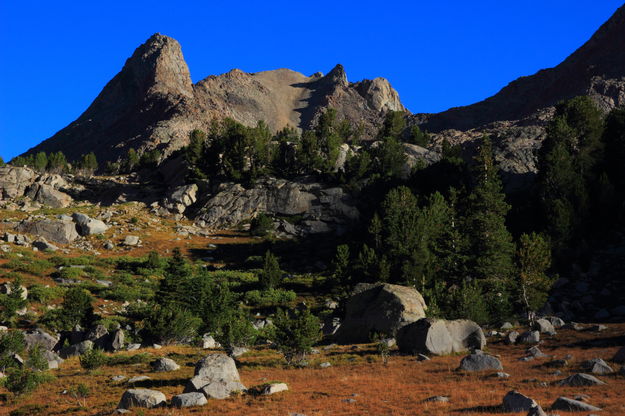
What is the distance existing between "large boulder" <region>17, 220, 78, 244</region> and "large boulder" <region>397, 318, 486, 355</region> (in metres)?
54.5

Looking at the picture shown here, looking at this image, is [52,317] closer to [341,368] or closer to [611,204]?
[341,368]

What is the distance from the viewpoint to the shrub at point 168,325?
1337 inches

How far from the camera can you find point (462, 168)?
257 feet

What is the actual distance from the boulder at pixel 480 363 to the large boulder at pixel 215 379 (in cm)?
1104

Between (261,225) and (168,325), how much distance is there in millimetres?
43227

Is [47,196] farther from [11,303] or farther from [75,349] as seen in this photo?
[75,349]

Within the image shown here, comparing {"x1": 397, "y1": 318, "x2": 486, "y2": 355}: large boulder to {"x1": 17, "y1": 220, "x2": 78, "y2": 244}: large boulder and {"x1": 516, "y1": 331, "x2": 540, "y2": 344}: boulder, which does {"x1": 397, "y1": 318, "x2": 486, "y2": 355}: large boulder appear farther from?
{"x1": 17, "y1": 220, "x2": 78, "y2": 244}: large boulder

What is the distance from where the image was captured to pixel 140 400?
16547 millimetres

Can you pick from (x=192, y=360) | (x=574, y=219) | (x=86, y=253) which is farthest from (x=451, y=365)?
(x=86, y=253)

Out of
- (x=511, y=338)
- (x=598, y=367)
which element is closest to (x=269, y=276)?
(x=511, y=338)

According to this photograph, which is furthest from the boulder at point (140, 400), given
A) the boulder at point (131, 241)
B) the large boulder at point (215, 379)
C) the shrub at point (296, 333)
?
the boulder at point (131, 241)

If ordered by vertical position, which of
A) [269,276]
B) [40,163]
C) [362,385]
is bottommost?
[362,385]

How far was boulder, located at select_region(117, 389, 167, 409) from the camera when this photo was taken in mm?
16516

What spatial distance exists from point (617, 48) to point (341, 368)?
612 ft
